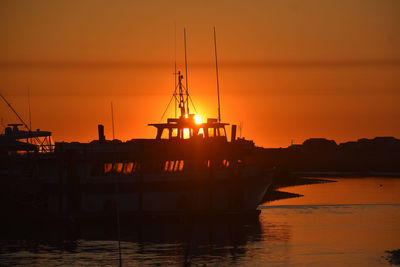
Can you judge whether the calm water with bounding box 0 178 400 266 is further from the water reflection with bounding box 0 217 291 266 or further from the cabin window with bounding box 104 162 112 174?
the cabin window with bounding box 104 162 112 174

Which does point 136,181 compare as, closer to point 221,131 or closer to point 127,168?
point 127,168

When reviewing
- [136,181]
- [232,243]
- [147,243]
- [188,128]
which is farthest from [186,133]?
[232,243]

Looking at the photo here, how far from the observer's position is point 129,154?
5769 cm

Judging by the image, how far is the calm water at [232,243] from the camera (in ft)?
139

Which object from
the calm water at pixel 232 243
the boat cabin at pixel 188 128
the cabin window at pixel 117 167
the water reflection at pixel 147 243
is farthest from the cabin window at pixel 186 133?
the calm water at pixel 232 243

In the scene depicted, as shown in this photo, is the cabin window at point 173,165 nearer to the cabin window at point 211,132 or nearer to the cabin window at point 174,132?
the cabin window at point 174,132

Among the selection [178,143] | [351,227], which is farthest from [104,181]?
[351,227]

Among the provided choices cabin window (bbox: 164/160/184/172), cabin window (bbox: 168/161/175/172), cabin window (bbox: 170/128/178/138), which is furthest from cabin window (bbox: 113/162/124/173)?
cabin window (bbox: 170/128/178/138)

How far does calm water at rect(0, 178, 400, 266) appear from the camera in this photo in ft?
139

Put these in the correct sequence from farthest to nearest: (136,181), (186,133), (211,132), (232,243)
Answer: (186,133) < (211,132) < (136,181) < (232,243)

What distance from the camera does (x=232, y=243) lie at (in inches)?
1898

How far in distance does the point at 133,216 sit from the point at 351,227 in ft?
53.4

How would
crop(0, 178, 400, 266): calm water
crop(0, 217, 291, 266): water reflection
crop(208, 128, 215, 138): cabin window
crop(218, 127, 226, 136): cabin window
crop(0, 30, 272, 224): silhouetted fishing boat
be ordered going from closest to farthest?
crop(0, 178, 400, 266): calm water < crop(0, 217, 291, 266): water reflection < crop(0, 30, 272, 224): silhouetted fishing boat < crop(208, 128, 215, 138): cabin window < crop(218, 127, 226, 136): cabin window

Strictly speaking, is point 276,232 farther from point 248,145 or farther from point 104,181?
point 104,181
